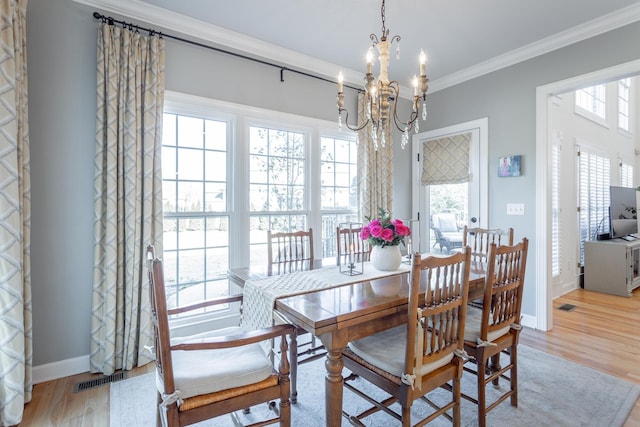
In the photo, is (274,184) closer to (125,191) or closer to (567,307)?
(125,191)

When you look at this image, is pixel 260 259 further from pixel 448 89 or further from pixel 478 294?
pixel 448 89

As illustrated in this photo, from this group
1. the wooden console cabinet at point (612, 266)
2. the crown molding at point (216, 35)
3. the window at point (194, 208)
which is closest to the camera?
the crown molding at point (216, 35)

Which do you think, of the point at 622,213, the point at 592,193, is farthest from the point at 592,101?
the point at 622,213

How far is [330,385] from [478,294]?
3.65 feet

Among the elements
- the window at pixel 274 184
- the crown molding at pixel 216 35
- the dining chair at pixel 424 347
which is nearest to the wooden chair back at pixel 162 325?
the dining chair at pixel 424 347

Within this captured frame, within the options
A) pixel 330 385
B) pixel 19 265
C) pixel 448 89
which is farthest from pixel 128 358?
pixel 448 89

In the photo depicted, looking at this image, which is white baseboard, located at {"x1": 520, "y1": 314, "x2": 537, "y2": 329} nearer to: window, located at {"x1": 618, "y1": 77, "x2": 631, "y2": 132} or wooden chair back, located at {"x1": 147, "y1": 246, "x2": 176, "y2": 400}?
wooden chair back, located at {"x1": 147, "y1": 246, "x2": 176, "y2": 400}

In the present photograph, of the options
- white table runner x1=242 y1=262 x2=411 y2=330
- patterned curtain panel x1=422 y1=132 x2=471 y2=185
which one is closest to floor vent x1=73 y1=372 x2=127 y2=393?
white table runner x1=242 y1=262 x2=411 y2=330

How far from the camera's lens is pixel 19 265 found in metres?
1.87

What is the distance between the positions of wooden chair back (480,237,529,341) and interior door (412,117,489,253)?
1.91 m

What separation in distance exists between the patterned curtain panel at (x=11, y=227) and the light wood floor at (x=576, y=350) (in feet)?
0.71

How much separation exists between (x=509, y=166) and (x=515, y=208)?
46 centimetres

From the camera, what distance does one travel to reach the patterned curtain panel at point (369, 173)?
12.2 ft

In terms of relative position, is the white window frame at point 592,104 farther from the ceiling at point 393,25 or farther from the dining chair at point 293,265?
the dining chair at point 293,265
